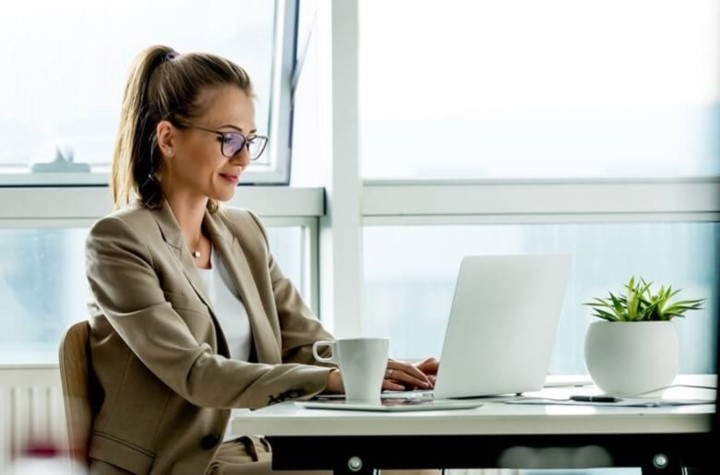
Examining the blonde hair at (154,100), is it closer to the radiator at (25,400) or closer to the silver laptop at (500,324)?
the silver laptop at (500,324)

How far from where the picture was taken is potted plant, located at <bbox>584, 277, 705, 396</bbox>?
5.33ft

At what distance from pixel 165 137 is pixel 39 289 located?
1235 mm

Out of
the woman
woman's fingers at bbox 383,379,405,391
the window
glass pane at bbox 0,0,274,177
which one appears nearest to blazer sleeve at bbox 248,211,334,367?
the woman

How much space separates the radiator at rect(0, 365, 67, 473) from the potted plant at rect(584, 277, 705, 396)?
189 centimetres

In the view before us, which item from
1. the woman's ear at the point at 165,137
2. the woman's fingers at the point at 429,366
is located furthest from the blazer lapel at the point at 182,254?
the woman's fingers at the point at 429,366

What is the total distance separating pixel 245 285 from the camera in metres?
2.25

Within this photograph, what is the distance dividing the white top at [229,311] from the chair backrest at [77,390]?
0.94ft

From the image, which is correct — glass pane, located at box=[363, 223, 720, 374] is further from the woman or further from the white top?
the white top

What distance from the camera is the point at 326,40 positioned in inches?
122

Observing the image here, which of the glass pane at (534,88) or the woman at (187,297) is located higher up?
the glass pane at (534,88)

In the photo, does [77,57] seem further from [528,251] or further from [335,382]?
[335,382]

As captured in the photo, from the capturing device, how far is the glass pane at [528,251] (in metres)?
3.28

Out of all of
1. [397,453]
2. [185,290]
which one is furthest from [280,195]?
[397,453]

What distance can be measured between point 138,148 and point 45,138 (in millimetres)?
1287
